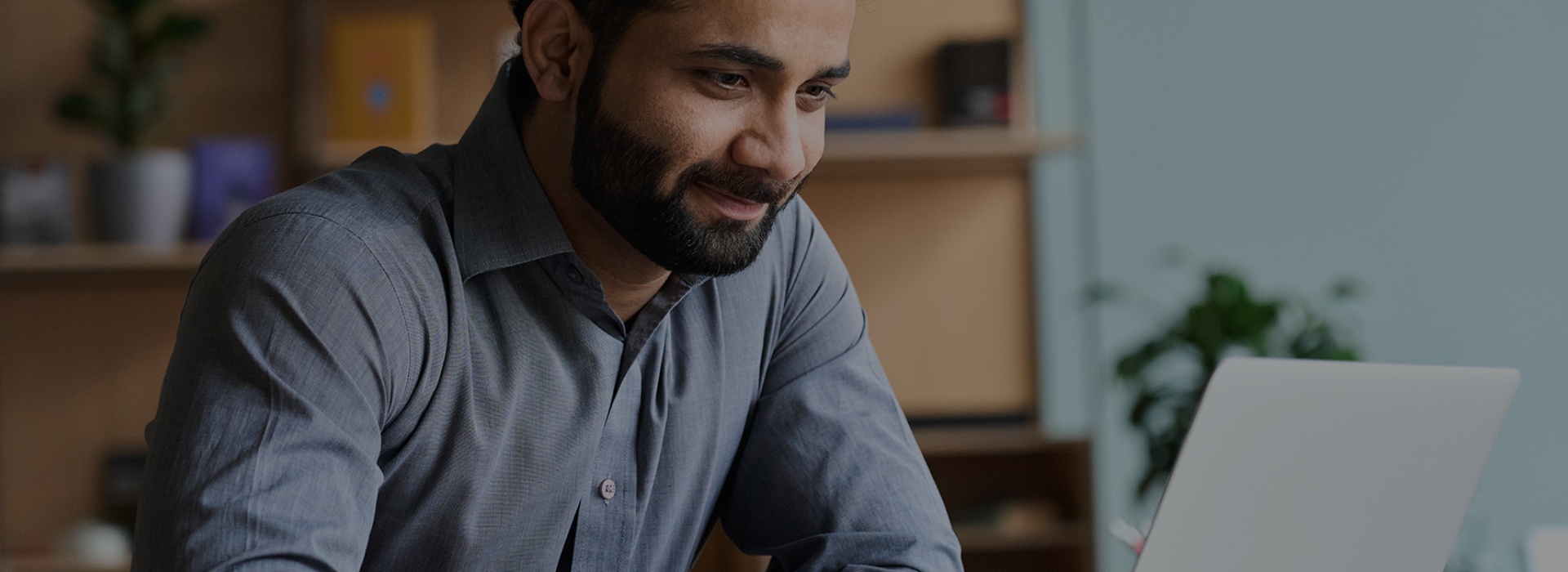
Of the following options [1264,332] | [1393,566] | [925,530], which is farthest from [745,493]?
[1264,332]

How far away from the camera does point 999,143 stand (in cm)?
250

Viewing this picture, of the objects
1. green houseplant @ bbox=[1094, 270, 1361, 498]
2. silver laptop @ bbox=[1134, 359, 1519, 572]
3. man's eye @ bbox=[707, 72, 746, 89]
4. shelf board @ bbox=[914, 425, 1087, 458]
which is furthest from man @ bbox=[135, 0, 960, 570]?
shelf board @ bbox=[914, 425, 1087, 458]

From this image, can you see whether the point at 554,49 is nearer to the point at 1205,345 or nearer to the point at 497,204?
the point at 497,204

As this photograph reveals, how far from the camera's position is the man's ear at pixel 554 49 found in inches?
40.4

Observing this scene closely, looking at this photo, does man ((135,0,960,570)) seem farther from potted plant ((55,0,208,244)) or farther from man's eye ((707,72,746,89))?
potted plant ((55,0,208,244))

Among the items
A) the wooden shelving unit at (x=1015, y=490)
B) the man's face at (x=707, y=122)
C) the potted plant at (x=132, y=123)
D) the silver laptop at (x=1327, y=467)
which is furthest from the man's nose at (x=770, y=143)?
the potted plant at (x=132, y=123)

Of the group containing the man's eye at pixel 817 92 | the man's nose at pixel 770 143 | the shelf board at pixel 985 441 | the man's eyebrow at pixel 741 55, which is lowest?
the shelf board at pixel 985 441

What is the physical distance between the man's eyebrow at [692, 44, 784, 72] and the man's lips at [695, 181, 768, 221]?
10 centimetres

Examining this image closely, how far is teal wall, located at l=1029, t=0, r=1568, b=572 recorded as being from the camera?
2.64 m

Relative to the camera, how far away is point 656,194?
97 cm

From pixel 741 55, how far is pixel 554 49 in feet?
0.65

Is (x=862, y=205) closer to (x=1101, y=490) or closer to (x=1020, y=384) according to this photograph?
(x=1020, y=384)

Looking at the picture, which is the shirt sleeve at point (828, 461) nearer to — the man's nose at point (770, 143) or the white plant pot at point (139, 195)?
the man's nose at point (770, 143)

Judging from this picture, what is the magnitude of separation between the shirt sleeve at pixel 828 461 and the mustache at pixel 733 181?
0.64 ft
